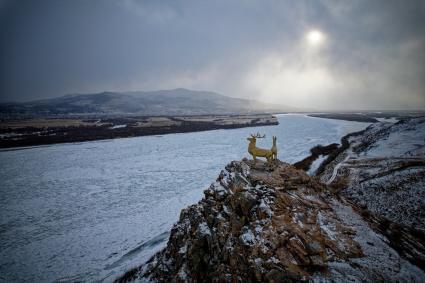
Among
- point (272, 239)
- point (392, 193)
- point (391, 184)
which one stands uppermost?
point (272, 239)

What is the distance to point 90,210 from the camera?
1953 centimetres

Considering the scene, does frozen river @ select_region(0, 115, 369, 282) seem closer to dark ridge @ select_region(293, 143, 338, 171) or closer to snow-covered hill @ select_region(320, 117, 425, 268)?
dark ridge @ select_region(293, 143, 338, 171)

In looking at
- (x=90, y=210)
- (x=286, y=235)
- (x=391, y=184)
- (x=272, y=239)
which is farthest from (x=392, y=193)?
(x=90, y=210)

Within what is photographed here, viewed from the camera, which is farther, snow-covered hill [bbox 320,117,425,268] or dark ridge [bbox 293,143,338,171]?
dark ridge [bbox 293,143,338,171]

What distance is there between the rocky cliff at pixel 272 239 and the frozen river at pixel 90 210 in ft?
11.8

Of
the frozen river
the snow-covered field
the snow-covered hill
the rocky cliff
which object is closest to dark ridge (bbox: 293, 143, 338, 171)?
the frozen river

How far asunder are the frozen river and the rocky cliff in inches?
141

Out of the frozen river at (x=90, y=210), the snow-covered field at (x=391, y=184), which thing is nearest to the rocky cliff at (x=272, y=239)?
the frozen river at (x=90, y=210)

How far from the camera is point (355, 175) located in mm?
19578

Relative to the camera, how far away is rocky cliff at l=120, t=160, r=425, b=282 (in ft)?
23.5

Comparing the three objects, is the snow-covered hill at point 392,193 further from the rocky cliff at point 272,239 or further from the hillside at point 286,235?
the rocky cliff at point 272,239

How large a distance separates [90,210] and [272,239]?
17833 millimetres

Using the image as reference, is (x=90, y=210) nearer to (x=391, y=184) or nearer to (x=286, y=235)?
(x=286, y=235)

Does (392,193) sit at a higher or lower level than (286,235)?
lower
